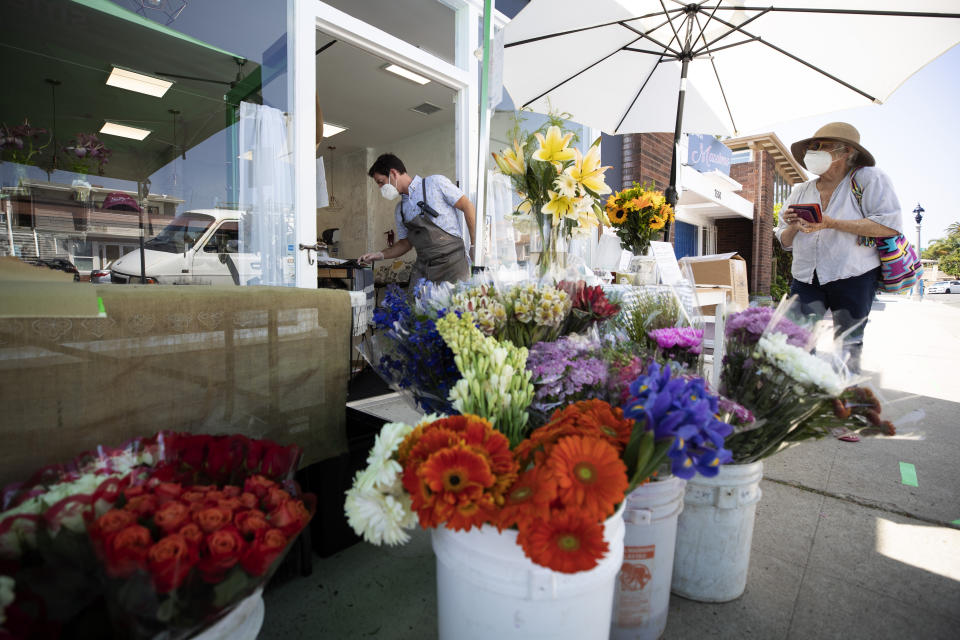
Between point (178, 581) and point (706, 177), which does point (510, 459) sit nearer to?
point (178, 581)

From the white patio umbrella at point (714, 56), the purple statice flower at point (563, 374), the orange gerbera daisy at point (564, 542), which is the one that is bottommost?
the orange gerbera daisy at point (564, 542)

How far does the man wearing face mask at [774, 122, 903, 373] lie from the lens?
2420mm

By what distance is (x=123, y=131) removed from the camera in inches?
143

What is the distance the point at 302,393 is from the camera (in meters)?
1.49

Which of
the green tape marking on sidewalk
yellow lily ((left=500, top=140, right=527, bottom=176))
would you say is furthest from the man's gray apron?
the green tape marking on sidewalk

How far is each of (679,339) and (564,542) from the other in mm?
→ 1012

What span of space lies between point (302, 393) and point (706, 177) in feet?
31.5

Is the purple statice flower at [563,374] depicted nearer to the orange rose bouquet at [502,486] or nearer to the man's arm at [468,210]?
the orange rose bouquet at [502,486]

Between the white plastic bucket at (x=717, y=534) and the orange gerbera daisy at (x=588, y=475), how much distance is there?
646 millimetres

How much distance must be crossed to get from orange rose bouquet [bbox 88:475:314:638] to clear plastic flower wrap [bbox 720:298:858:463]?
1114 mm

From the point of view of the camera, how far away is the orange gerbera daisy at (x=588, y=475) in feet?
2.61

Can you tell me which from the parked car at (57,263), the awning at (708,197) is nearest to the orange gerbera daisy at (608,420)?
the parked car at (57,263)

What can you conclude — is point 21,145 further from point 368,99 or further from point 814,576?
point 368,99

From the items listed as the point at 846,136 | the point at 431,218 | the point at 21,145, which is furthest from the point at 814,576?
the point at 21,145
